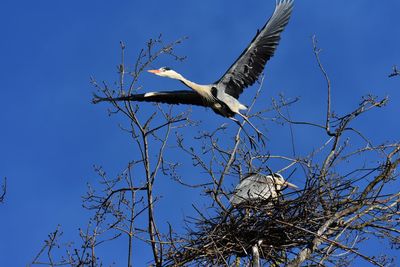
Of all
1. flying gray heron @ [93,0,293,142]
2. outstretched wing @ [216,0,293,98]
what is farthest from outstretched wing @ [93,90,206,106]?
outstretched wing @ [216,0,293,98]

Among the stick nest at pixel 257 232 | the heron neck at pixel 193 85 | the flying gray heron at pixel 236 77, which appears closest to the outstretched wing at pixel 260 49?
the flying gray heron at pixel 236 77

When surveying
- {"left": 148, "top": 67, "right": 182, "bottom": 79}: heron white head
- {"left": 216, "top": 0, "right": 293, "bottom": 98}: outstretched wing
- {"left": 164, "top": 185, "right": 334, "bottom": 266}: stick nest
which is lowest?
{"left": 164, "top": 185, "right": 334, "bottom": 266}: stick nest

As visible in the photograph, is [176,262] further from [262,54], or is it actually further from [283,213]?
[262,54]

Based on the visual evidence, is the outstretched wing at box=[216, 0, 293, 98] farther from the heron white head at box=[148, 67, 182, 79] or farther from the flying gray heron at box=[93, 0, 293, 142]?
the heron white head at box=[148, 67, 182, 79]

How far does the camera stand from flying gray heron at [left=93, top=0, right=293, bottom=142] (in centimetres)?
1034

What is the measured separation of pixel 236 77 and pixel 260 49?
0.48 m

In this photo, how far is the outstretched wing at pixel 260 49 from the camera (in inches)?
406

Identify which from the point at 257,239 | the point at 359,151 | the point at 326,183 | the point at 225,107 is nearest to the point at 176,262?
the point at 257,239

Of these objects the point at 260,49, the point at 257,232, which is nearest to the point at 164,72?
the point at 260,49

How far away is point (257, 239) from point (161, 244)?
100 centimetres

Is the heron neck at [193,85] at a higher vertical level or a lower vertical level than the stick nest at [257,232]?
higher

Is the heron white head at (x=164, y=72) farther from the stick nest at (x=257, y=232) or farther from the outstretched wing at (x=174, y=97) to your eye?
the stick nest at (x=257, y=232)

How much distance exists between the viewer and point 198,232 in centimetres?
831

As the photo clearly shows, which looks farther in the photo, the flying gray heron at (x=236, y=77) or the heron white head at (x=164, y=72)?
the heron white head at (x=164, y=72)
